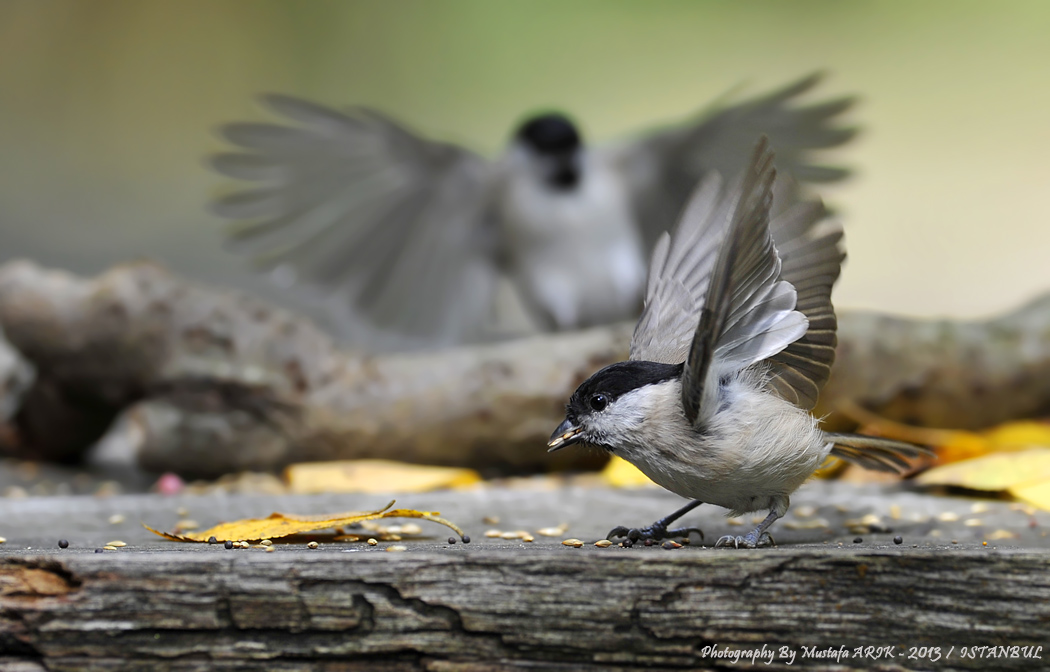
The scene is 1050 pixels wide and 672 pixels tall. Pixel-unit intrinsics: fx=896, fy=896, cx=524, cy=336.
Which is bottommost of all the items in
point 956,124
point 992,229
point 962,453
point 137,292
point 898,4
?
point 962,453

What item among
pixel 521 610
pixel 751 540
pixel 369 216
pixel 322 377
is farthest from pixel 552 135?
pixel 521 610

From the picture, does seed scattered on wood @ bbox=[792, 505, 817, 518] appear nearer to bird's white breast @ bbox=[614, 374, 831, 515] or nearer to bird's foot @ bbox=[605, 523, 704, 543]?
bird's foot @ bbox=[605, 523, 704, 543]

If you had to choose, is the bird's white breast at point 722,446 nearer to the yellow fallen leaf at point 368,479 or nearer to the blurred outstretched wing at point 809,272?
the blurred outstretched wing at point 809,272

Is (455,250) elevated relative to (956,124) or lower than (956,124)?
lower

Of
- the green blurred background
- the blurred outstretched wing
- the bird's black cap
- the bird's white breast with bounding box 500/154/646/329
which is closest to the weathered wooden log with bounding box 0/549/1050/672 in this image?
the blurred outstretched wing

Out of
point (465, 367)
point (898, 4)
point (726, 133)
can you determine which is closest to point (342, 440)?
point (465, 367)

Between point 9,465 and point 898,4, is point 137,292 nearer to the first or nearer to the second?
point 9,465

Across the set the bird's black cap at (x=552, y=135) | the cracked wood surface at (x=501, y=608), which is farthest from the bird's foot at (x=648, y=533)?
the bird's black cap at (x=552, y=135)
